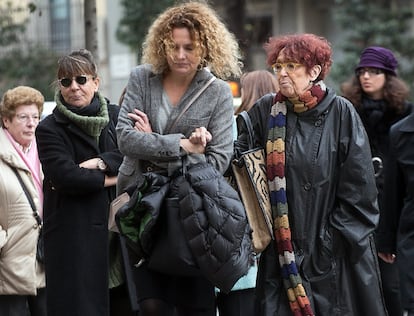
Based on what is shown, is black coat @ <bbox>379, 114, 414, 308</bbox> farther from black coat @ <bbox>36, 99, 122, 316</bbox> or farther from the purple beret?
black coat @ <bbox>36, 99, 122, 316</bbox>

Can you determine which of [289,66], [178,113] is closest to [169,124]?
[178,113]

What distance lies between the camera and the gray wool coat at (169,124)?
5148mm

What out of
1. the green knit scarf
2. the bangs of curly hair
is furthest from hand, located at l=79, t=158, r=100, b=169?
the bangs of curly hair

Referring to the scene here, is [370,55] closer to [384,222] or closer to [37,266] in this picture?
[384,222]

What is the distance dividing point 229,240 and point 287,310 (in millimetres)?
619

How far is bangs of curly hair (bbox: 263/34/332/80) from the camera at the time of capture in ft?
17.4

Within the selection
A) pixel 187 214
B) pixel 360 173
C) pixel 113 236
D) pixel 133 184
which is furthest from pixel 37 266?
pixel 360 173

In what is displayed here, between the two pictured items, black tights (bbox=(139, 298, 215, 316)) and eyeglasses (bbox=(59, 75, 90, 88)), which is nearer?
black tights (bbox=(139, 298, 215, 316))

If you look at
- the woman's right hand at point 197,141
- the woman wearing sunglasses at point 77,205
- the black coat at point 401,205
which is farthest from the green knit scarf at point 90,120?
the black coat at point 401,205

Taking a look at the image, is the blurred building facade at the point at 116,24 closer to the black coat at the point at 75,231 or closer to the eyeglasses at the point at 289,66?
the black coat at the point at 75,231

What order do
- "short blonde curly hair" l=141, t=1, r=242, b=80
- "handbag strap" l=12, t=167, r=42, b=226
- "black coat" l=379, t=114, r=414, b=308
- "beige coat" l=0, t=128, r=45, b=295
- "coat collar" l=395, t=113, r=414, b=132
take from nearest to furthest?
"short blonde curly hair" l=141, t=1, r=242, b=80
"black coat" l=379, t=114, r=414, b=308
"coat collar" l=395, t=113, r=414, b=132
"beige coat" l=0, t=128, r=45, b=295
"handbag strap" l=12, t=167, r=42, b=226

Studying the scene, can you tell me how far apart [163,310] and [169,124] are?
1.00 meters

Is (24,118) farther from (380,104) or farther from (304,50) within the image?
(380,104)

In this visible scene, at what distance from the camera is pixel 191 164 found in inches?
204
